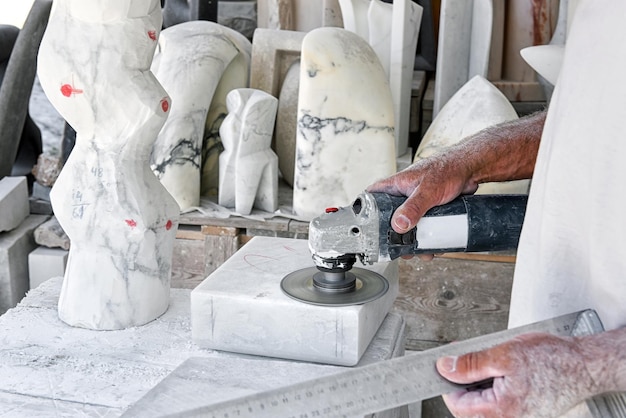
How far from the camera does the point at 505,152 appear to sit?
175 cm

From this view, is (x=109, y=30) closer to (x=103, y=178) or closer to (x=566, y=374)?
(x=103, y=178)

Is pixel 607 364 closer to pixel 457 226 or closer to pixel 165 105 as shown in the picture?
pixel 457 226

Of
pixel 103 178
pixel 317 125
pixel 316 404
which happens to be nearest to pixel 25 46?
pixel 317 125

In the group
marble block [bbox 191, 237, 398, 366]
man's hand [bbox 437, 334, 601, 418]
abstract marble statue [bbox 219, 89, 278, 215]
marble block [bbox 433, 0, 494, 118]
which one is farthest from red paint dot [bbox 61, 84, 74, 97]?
marble block [bbox 433, 0, 494, 118]

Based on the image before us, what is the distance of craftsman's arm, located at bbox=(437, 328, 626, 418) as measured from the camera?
113 cm

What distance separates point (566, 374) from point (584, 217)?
0.29m

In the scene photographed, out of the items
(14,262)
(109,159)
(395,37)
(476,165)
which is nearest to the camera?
(476,165)

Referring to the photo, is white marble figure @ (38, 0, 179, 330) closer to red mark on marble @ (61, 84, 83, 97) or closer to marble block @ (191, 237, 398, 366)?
red mark on marble @ (61, 84, 83, 97)

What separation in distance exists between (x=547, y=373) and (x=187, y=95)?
2.33m

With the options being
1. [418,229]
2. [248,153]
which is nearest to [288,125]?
[248,153]

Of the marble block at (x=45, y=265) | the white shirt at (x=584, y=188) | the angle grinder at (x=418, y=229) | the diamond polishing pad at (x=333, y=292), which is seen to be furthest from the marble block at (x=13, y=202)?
the white shirt at (x=584, y=188)

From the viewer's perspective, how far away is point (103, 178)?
2.03 m

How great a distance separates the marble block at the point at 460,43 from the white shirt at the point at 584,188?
7.70 ft

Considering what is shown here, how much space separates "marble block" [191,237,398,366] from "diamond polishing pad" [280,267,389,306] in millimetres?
16
